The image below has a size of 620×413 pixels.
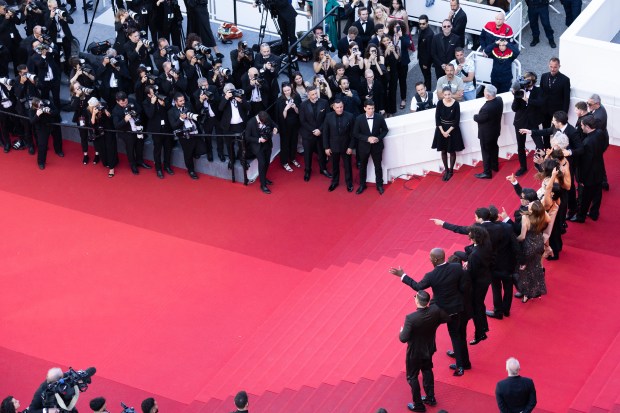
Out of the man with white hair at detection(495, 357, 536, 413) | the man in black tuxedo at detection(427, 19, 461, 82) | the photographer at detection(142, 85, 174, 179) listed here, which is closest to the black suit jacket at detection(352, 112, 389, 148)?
the man in black tuxedo at detection(427, 19, 461, 82)

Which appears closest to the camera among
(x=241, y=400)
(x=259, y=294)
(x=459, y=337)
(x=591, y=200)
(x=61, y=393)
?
(x=241, y=400)

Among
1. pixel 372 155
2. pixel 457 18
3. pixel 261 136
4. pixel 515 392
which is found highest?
pixel 515 392

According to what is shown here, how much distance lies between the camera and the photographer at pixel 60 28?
67.3ft

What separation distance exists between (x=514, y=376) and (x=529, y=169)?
20.5 feet

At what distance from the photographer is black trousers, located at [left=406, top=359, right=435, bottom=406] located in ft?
41.2

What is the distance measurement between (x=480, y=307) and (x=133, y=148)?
741 cm

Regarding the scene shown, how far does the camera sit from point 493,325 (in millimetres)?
13992

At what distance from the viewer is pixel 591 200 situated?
1582 centimetres

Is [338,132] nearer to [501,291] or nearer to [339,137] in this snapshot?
[339,137]

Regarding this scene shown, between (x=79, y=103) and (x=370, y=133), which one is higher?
(x=370, y=133)

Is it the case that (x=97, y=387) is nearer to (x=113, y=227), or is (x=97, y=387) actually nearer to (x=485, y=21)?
(x=113, y=227)

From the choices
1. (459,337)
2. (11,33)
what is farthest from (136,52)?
(459,337)

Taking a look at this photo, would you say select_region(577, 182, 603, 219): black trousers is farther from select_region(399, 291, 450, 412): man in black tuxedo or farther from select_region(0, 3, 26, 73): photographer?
select_region(0, 3, 26, 73): photographer

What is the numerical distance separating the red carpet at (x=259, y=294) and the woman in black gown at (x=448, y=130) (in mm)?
314
